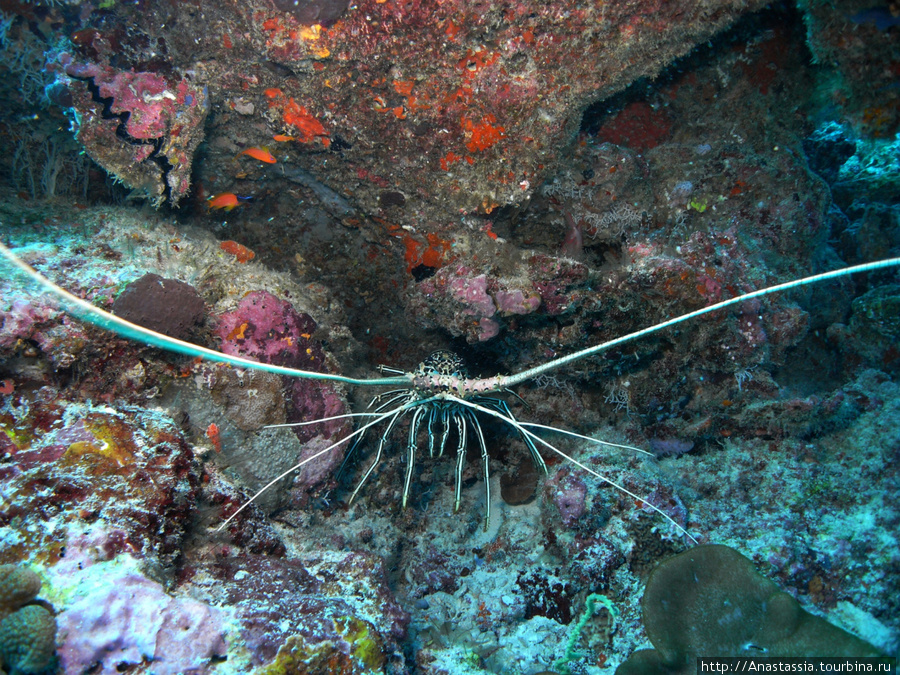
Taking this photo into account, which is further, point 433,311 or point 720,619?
point 433,311

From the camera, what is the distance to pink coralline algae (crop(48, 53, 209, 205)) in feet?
11.2

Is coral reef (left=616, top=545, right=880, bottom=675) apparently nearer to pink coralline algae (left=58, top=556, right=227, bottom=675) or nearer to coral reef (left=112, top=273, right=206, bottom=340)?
pink coralline algae (left=58, top=556, right=227, bottom=675)

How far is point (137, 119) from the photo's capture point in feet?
11.6

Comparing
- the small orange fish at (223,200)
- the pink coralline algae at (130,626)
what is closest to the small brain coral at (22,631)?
the pink coralline algae at (130,626)

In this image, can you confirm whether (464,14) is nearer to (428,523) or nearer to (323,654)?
(323,654)

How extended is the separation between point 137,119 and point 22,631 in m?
3.89

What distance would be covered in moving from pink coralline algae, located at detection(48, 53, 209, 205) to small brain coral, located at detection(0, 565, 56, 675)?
3.26 metres

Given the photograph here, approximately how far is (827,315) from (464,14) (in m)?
6.17

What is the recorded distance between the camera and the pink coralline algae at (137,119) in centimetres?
342

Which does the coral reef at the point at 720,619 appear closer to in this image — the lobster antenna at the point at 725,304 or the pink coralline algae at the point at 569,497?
the pink coralline algae at the point at 569,497

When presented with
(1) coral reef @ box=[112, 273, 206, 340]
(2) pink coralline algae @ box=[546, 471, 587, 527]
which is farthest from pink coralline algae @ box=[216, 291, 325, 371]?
(2) pink coralline algae @ box=[546, 471, 587, 527]

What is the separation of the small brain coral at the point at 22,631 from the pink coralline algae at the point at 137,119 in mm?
3259

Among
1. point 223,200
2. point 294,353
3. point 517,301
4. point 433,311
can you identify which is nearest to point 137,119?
point 223,200

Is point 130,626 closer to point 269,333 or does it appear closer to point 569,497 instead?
point 269,333
